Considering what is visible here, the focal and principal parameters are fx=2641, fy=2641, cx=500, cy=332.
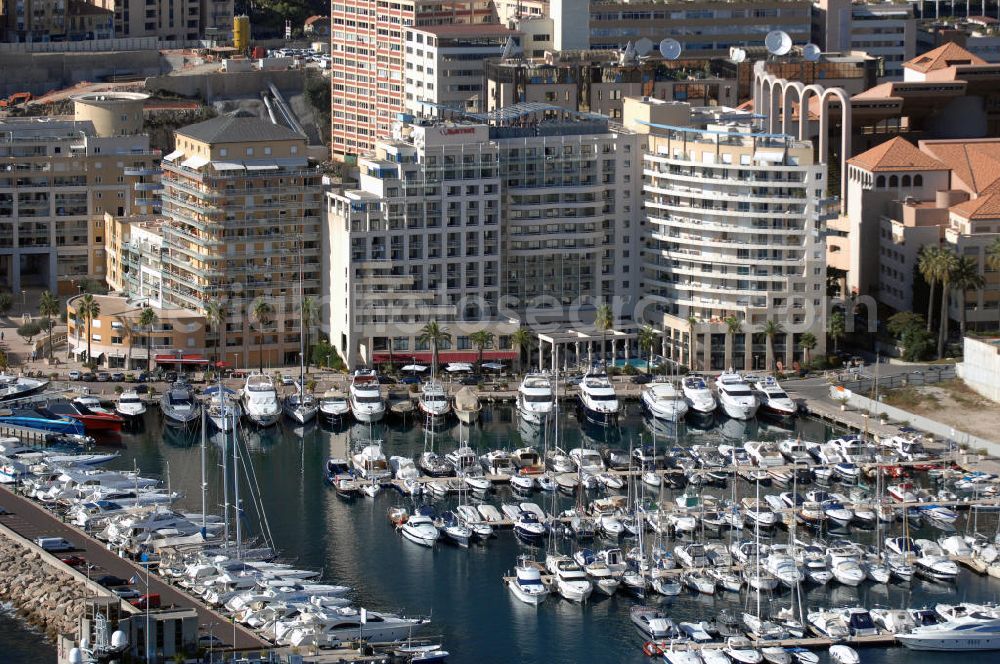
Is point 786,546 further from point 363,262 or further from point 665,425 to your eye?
point 363,262

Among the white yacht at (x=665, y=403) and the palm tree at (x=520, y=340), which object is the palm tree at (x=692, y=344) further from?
the palm tree at (x=520, y=340)

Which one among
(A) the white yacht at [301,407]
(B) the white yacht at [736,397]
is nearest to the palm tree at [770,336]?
(B) the white yacht at [736,397]

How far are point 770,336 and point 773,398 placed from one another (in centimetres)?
817

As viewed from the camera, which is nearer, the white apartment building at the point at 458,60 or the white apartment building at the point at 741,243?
the white apartment building at the point at 741,243

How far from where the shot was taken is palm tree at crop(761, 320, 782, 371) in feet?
509

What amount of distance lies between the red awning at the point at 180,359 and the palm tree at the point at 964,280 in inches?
1752

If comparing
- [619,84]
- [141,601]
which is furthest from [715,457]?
[619,84]

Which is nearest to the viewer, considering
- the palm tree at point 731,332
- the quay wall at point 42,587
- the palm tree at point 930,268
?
the quay wall at point 42,587

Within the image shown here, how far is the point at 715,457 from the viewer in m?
137

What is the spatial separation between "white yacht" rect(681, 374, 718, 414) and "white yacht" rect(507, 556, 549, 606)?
31.8 m

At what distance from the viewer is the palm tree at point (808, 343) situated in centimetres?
15500

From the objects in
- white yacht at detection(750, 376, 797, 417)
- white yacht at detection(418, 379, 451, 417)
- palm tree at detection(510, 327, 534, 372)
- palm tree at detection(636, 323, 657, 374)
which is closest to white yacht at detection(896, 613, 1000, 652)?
white yacht at detection(750, 376, 797, 417)

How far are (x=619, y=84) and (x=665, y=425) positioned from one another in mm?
49902

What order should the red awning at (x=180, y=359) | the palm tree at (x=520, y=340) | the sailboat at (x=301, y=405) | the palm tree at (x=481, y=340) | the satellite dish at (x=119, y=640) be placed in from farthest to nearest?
the red awning at (x=180, y=359)
the palm tree at (x=520, y=340)
the palm tree at (x=481, y=340)
the sailboat at (x=301, y=405)
the satellite dish at (x=119, y=640)
